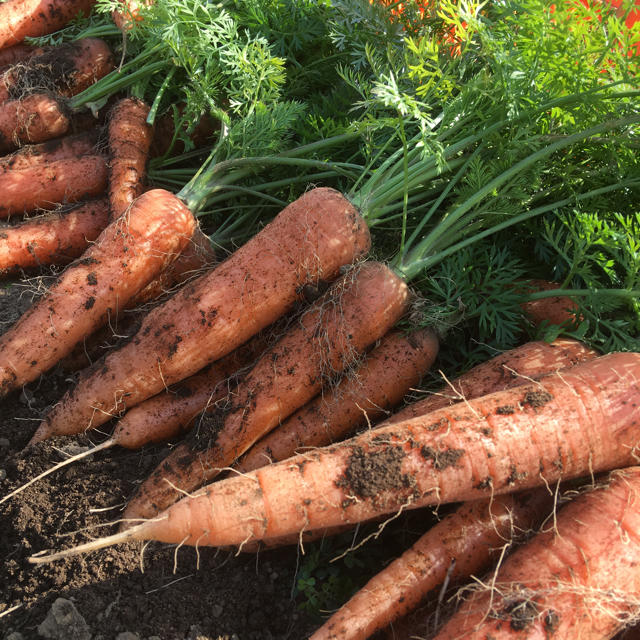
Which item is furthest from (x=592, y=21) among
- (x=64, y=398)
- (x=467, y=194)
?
(x=64, y=398)

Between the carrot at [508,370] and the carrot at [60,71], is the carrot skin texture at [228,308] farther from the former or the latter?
the carrot at [60,71]

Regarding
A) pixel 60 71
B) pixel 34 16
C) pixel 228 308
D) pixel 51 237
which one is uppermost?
pixel 34 16

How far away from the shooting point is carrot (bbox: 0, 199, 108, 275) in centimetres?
296

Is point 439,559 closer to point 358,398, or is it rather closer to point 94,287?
point 358,398

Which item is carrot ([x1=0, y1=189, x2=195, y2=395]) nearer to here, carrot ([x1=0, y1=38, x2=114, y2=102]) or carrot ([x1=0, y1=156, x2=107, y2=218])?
carrot ([x1=0, y1=156, x2=107, y2=218])

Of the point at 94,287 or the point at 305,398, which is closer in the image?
the point at 305,398

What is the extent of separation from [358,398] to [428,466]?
0.55 m

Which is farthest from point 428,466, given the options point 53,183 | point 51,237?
point 53,183

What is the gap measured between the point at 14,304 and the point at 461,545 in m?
2.29

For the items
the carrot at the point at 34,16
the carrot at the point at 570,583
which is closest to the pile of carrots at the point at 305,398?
the carrot at the point at 570,583

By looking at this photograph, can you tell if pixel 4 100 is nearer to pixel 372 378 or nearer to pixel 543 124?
pixel 372 378

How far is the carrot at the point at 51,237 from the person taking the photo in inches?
117

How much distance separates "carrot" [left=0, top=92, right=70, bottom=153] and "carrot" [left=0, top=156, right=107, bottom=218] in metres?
0.27

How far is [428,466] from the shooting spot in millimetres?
1869
